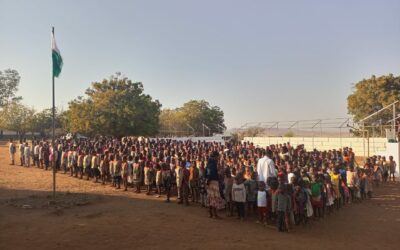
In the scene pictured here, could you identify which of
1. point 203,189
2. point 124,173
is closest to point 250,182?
point 203,189

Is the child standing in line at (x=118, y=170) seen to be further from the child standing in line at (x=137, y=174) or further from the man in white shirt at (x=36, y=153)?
the man in white shirt at (x=36, y=153)

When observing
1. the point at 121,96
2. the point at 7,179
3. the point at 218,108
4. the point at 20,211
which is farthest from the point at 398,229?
the point at 218,108

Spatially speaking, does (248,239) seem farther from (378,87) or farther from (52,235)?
(378,87)

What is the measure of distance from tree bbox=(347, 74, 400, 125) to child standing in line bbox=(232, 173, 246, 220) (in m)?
32.3

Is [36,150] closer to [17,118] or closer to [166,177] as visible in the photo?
[166,177]

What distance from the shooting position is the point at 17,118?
56875 millimetres

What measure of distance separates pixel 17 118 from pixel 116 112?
2702cm

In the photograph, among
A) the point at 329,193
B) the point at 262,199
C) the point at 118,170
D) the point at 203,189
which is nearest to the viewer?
the point at 262,199

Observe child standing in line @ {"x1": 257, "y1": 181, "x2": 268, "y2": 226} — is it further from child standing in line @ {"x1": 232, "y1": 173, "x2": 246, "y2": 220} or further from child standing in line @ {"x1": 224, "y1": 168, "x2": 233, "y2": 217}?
child standing in line @ {"x1": 224, "y1": 168, "x2": 233, "y2": 217}

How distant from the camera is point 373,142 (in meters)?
30.0

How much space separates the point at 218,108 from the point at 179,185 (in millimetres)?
52371

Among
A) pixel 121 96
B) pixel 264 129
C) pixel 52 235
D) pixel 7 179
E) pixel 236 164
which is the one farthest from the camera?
pixel 264 129

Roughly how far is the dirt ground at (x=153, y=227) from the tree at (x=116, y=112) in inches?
906

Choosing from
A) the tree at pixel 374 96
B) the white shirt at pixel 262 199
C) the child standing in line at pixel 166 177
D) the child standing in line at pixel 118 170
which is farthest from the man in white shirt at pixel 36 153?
the tree at pixel 374 96
